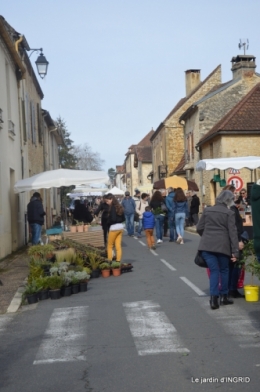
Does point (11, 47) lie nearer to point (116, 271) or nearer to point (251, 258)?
point (116, 271)

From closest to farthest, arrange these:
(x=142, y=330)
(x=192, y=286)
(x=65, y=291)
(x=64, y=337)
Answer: (x=64, y=337) → (x=142, y=330) → (x=65, y=291) → (x=192, y=286)

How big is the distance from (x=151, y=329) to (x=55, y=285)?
3316mm

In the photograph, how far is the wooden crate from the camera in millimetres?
16422

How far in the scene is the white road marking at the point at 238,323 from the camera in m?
6.94

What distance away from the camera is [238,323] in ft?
25.8

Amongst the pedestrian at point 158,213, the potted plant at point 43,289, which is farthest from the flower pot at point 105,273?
the pedestrian at point 158,213

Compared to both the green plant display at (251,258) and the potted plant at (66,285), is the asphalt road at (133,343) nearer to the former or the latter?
the potted plant at (66,285)

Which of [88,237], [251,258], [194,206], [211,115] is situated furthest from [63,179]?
[211,115]

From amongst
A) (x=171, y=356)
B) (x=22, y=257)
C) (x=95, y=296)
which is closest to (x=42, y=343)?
(x=171, y=356)

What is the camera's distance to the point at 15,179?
20.3 m

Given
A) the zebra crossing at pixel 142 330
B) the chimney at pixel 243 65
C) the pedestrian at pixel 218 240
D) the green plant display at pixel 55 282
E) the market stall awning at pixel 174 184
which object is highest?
the chimney at pixel 243 65

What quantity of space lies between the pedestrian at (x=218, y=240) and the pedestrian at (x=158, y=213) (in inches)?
484

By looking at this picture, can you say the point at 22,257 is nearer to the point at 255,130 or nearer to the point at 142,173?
the point at 255,130

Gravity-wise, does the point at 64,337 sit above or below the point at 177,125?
below
